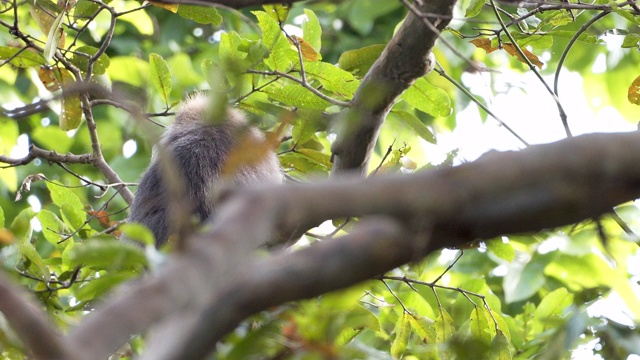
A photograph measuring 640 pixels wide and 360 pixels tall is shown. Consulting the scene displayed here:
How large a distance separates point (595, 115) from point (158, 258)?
13.9 ft

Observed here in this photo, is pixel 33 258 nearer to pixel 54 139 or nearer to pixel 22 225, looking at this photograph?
pixel 22 225

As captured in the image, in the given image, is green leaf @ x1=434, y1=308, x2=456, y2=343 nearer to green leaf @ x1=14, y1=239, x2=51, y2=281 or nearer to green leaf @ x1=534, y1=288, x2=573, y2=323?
green leaf @ x1=534, y1=288, x2=573, y2=323

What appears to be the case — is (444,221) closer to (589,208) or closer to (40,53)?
(589,208)

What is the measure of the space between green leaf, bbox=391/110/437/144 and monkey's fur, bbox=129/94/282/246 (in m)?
0.42

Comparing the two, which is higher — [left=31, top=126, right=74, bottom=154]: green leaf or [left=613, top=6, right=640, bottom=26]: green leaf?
[left=613, top=6, right=640, bottom=26]: green leaf

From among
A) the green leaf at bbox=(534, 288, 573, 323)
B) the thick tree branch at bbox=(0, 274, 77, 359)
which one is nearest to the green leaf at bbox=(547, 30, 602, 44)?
the green leaf at bbox=(534, 288, 573, 323)

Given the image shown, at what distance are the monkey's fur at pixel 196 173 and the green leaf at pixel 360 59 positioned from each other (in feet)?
1.13

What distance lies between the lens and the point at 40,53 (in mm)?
2383

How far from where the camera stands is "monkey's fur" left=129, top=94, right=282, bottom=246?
257 cm

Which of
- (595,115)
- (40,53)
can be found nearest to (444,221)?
(40,53)

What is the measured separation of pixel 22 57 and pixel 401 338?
139 cm

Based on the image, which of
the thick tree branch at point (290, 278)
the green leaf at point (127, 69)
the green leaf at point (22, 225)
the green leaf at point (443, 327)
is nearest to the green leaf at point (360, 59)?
the green leaf at point (443, 327)

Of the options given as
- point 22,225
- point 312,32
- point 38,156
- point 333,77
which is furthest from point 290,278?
point 38,156

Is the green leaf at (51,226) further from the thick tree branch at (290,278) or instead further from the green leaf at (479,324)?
the thick tree branch at (290,278)
